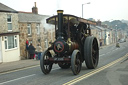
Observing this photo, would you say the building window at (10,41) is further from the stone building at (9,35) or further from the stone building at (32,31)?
the stone building at (32,31)

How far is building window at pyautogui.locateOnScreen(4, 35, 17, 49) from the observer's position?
19.6 metres

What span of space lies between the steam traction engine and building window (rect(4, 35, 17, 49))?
8911 millimetres

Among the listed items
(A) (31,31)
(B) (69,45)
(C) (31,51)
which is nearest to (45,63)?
(B) (69,45)

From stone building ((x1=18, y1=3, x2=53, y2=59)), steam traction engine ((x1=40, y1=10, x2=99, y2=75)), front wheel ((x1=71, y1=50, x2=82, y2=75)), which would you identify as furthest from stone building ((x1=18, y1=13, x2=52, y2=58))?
front wheel ((x1=71, y1=50, x2=82, y2=75))

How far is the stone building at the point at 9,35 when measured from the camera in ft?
61.9

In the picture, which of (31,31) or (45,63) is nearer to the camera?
(45,63)

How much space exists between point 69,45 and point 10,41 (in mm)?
11336

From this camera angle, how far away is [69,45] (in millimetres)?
10422

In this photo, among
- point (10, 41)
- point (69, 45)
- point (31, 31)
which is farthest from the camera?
point (31, 31)

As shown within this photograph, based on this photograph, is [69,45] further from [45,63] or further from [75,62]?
[45,63]

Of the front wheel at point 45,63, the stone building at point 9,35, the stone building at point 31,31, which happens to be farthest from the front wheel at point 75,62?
the stone building at point 31,31

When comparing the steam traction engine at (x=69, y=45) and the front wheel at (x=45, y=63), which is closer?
the steam traction engine at (x=69, y=45)

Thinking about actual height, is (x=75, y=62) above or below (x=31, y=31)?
below

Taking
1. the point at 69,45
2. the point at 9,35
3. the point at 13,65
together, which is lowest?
the point at 13,65
